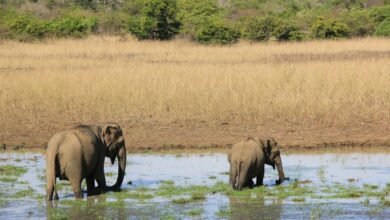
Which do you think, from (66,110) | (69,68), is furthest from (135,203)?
(69,68)

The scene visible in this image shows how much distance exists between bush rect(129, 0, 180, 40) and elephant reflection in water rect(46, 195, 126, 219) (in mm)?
28097

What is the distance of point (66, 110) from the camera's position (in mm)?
19344

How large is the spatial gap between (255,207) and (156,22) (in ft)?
94.5

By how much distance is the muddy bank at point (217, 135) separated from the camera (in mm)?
17047

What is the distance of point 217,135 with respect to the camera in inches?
695

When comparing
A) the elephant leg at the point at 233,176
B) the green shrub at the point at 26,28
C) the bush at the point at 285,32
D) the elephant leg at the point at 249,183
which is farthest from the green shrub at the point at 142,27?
the elephant leg at the point at 233,176

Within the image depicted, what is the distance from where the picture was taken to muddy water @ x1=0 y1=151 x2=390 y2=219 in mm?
10492

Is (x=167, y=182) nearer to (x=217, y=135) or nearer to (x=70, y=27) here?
(x=217, y=135)

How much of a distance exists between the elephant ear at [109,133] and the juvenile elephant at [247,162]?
163 centimetres

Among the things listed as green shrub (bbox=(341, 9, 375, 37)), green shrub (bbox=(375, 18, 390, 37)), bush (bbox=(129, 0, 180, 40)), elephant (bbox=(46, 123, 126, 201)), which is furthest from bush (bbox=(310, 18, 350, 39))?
elephant (bbox=(46, 123, 126, 201))

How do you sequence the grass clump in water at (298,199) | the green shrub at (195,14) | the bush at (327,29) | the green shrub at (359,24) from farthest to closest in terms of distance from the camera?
the green shrub at (359,24), the green shrub at (195,14), the bush at (327,29), the grass clump in water at (298,199)

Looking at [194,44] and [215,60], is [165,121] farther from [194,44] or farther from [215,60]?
[194,44]

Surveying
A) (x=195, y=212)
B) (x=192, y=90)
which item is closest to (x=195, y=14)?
(x=192, y=90)

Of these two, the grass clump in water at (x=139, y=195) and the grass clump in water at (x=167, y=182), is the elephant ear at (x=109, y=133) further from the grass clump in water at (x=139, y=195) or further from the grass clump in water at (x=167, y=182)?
the grass clump in water at (x=167, y=182)
